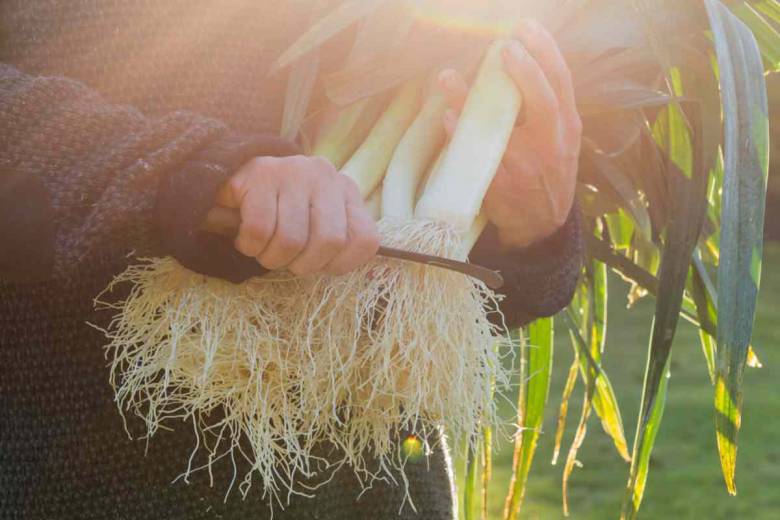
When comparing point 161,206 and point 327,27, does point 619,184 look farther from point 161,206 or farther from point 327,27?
point 161,206

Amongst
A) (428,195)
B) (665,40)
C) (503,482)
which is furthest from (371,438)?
(503,482)

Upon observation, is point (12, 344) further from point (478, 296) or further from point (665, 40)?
point (665, 40)

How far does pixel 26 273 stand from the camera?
2.33 feet

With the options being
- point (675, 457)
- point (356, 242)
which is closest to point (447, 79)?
point (356, 242)

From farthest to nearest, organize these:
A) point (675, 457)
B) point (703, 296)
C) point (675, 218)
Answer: point (675, 457)
point (703, 296)
point (675, 218)

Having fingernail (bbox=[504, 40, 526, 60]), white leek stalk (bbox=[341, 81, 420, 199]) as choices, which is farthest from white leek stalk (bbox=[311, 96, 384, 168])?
fingernail (bbox=[504, 40, 526, 60])

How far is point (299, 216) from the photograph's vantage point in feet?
2.15

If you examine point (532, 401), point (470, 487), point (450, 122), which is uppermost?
point (450, 122)

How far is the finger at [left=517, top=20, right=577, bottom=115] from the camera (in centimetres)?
82

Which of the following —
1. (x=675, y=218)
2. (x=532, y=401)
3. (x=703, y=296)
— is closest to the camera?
(x=675, y=218)

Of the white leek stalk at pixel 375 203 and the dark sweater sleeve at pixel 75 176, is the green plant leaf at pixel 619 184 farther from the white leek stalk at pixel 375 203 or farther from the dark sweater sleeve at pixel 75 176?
the dark sweater sleeve at pixel 75 176

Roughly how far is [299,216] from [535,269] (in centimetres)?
29

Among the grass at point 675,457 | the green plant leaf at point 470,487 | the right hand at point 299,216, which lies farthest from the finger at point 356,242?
the grass at point 675,457

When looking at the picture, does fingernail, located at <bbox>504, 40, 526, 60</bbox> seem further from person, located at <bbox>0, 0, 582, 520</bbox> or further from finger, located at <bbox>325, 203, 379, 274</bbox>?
finger, located at <bbox>325, 203, 379, 274</bbox>
